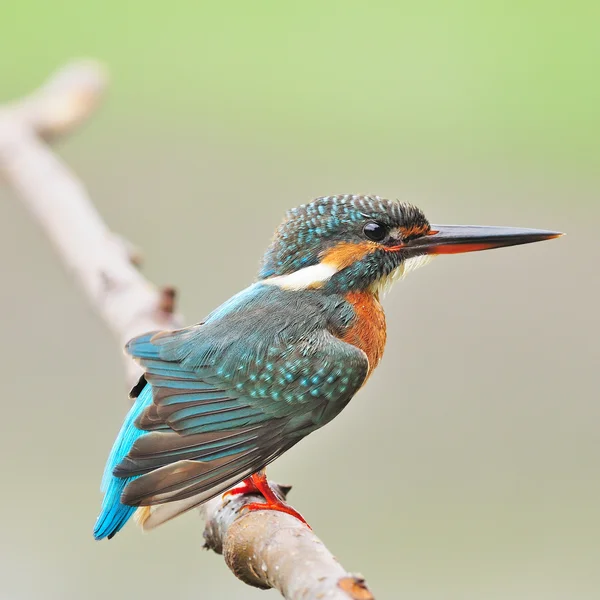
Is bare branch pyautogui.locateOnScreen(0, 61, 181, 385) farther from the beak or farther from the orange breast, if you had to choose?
the beak

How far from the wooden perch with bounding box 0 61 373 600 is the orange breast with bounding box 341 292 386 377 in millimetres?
327

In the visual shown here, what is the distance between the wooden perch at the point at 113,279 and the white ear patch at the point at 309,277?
0.30 meters

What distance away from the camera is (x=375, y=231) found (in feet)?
6.79

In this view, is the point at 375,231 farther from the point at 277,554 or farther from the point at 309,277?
the point at 277,554

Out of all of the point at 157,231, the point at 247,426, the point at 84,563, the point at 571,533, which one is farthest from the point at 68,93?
the point at 571,533

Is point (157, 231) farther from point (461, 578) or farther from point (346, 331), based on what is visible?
point (346, 331)

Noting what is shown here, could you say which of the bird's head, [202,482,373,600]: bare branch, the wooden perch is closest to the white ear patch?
the bird's head

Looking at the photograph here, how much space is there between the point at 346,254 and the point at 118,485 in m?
0.62

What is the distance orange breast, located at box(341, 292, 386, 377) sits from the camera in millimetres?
2052

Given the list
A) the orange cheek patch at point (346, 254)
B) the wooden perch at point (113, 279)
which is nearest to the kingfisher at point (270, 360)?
the orange cheek patch at point (346, 254)

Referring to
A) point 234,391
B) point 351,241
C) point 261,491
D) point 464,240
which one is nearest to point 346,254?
point 351,241

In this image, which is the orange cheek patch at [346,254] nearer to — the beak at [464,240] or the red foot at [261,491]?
the beak at [464,240]

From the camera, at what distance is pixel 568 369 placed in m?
3.71

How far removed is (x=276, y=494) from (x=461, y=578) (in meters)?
1.55
